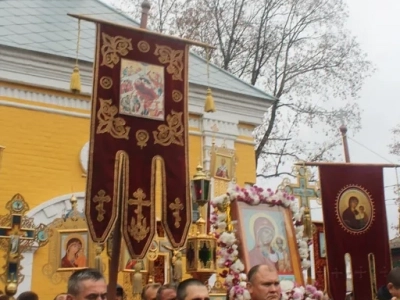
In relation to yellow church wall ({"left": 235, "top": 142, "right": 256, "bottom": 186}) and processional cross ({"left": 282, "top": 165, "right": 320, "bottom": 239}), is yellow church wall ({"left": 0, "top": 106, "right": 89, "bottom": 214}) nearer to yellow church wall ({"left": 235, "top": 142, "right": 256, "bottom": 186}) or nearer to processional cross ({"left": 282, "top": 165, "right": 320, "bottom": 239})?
yellow church wall ({"left": 235, "top": 142, "right": 256, "bottom": 186})

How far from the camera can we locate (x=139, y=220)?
6.57m

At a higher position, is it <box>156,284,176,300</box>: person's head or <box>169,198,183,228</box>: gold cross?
<box>169,198,183,228</box>: gold cross

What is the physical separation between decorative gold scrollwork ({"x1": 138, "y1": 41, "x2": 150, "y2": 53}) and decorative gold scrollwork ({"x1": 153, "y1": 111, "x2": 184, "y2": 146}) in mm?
728

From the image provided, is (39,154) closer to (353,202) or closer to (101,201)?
(101,201)

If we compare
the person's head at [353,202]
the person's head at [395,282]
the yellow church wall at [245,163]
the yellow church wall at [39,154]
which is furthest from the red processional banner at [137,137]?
the yellow church wall at [245,163]

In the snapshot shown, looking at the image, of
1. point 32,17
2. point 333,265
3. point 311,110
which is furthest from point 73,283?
point 311,110

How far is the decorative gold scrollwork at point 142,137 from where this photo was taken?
6737 millimetres

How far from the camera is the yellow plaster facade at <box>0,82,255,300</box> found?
1030 centimetres

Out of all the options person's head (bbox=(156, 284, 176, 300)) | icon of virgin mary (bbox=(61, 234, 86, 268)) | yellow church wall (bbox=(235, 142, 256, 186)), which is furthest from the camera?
yellow church wall (bbox=(235, 142, 256, 186))

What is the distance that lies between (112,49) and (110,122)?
2.56ft

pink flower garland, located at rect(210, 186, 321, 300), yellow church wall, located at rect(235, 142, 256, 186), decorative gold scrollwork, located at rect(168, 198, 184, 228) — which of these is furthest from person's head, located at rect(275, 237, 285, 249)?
yellow church wall, located at rect(235, 142, 256, 186)

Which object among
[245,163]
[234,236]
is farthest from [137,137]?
[245,163]

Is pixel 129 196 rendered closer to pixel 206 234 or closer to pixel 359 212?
pixel 206 234

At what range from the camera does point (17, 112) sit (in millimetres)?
10742
